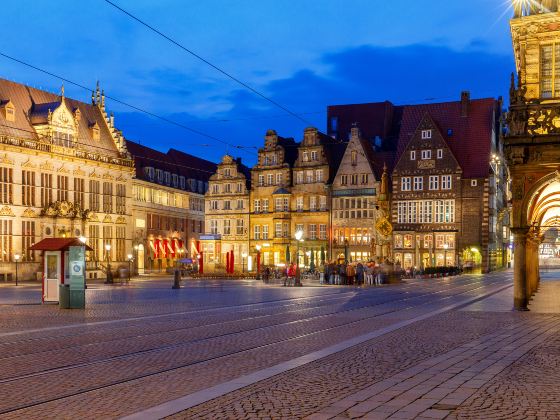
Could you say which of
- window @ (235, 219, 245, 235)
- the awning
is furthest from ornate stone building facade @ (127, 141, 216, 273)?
the awning

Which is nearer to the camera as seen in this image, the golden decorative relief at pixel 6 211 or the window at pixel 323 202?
the golden decorative relief at pixel 6 211

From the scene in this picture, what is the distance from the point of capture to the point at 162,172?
85.4m

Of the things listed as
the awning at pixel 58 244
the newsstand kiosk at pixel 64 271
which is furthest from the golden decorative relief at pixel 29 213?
the awning at pixel 58 244

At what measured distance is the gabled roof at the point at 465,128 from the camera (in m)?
74.5

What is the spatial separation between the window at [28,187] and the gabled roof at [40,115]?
10.3 ft

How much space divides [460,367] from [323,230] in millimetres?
66207

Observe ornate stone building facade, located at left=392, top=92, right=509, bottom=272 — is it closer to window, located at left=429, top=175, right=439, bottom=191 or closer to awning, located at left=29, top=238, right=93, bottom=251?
window, located at left=429, top=175, right=439, bottom=191

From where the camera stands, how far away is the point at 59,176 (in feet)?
204

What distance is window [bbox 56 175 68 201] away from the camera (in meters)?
61.9

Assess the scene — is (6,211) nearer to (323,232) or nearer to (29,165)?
(29,165)

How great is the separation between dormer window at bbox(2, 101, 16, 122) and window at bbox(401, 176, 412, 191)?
37209mm

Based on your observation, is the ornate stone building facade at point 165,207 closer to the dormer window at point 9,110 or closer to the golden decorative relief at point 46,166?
the golden decorative relief at point 46,166

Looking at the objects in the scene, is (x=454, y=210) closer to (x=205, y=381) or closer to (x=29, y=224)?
(x=29, y=224)

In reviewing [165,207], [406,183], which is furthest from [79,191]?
[406,183]
